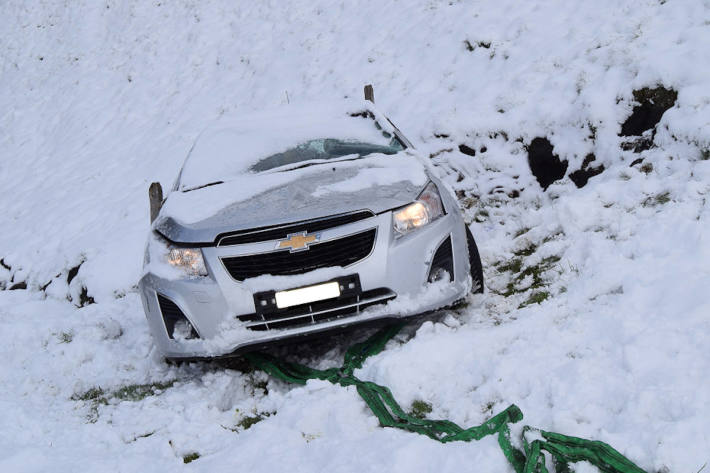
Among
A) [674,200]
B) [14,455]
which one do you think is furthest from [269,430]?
[674,200]

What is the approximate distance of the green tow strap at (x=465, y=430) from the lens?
260cm

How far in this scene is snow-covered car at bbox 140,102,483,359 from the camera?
12.7ft

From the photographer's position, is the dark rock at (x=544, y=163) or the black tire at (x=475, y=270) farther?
the dark rock at (x=544, y=163)

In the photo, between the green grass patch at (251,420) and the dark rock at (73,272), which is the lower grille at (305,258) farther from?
the dark rock at (73,272)

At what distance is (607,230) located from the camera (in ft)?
15.5

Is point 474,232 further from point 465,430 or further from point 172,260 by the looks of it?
point 465,430

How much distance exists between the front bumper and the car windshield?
3.83 feet

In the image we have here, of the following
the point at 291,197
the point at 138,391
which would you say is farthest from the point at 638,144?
the point at 138,391

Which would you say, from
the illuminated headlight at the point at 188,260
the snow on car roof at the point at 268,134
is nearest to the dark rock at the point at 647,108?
the snow on car roof at the point at 268,134

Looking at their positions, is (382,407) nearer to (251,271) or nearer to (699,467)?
(251,271)

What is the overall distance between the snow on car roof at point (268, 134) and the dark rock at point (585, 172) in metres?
1.98

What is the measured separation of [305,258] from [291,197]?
477 millimetres

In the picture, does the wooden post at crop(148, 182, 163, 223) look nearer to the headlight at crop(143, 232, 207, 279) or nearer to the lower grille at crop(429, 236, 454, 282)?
the headlight at crop(143, 232, 207, 279)

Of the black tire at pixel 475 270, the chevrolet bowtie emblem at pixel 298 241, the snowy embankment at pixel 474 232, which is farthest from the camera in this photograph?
the black tire at pixel 475 270
